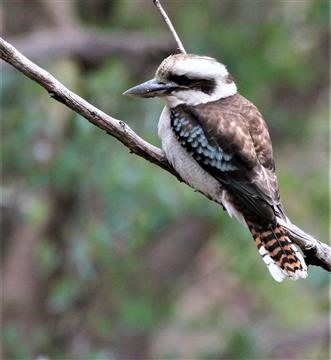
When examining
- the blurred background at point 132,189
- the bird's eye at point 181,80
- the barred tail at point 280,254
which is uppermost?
the blurred background at point 132,189

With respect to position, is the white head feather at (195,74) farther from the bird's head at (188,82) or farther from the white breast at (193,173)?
the white breast at (193,173)

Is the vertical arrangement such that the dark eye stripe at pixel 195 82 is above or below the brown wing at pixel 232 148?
above

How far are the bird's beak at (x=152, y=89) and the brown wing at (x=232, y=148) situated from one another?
0.10m

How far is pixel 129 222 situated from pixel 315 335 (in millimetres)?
2124

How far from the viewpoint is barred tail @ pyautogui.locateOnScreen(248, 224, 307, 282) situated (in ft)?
12.0

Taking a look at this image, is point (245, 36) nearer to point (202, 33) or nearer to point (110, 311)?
point (202, 33)

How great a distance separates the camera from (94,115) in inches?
132

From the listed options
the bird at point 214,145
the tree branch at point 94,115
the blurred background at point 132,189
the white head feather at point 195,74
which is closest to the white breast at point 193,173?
the bird at point 214,145

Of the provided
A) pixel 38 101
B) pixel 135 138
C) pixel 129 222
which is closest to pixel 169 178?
pixel 129 222

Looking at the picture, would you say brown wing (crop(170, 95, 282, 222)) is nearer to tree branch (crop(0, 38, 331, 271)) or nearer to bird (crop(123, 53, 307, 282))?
bird (crop(123, 53, 307, 282))

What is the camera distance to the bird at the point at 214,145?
12.8 feet

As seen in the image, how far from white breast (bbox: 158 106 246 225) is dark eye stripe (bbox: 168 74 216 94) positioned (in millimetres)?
189

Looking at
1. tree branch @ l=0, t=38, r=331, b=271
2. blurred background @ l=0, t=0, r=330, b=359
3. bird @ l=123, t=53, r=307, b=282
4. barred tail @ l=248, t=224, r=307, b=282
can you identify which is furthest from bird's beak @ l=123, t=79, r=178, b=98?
blurred background @ l=0, t=0, r=330, b=359

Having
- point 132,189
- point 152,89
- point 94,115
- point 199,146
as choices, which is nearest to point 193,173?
point 199,146
